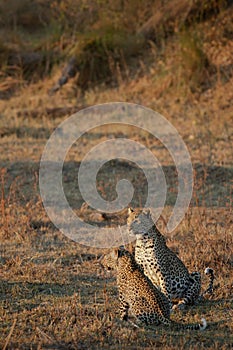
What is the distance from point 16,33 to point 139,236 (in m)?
12.4

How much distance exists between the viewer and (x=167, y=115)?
13.1 m

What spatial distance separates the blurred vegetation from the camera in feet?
48.5

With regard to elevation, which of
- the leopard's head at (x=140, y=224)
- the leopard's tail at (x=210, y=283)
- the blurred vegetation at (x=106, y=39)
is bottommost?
the blurred vegetation at (x=106, y=39)

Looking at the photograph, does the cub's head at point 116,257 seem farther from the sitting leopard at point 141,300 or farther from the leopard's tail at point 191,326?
the leopard's tail at point 191,326

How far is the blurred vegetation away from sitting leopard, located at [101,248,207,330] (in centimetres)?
866

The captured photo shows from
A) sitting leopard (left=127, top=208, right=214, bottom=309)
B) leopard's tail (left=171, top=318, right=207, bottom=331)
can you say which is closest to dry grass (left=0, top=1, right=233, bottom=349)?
leopard's tail (left=171, top=318, right=207, bottom=331)

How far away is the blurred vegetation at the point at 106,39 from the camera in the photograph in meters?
14.8

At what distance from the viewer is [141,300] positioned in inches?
212

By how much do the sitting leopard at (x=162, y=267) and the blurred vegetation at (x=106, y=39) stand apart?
8.03m

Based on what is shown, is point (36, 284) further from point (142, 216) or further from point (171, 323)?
point (171, 323)

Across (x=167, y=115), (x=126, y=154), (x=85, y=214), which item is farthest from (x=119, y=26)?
(x=85, y=214)

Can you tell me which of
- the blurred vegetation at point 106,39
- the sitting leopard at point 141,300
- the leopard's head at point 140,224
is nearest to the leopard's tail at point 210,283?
the sitting leopard at point 141,300

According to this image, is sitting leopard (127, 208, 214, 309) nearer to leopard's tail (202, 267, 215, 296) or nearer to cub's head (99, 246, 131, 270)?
leopard's tail (202, 267, 215, 296)

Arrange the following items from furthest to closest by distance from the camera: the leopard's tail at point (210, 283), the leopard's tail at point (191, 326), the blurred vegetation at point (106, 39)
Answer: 1. the blurred vegetation at point (106, 39)
2. the leopard's tail at point (210, 283)
3. the leopard's tail at point (191, 326)
